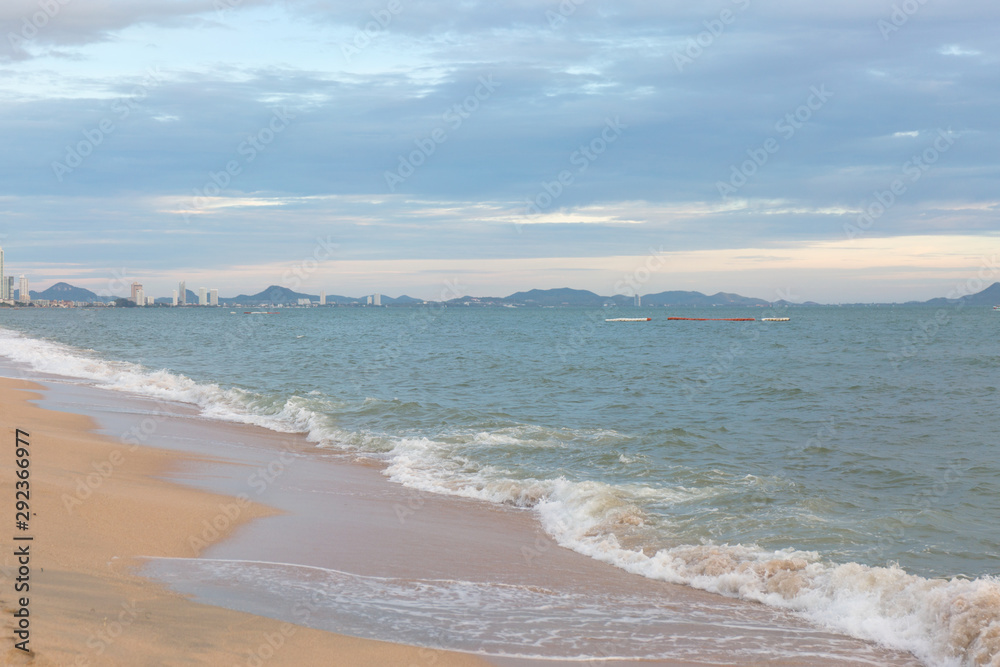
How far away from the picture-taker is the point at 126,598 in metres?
6.03

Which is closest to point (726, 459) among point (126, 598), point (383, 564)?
point (383, 564)

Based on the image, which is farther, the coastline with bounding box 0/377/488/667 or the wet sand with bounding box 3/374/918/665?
the wet sand with bounding box 3/374/918/665

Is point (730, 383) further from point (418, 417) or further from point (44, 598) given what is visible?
point (44, 598)

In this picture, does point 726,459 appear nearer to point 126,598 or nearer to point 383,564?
point 383,564

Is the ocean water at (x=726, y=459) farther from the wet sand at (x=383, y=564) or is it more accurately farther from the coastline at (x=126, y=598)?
the coastline at (x=126, y=598)

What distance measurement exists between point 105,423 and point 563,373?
18.8 m

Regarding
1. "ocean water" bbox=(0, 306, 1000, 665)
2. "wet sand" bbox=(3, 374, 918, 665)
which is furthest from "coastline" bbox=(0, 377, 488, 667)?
"ocean water" bbox=(0, 306, 1000, 665)

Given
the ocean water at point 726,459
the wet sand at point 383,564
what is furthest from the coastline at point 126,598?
the ocean water at point 726,459

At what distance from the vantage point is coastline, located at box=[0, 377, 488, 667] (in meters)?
5.05

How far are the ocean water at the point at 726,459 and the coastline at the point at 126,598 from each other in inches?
150

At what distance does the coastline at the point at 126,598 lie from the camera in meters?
5.05

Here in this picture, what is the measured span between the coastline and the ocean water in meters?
3.81

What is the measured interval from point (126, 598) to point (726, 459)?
1095 cm

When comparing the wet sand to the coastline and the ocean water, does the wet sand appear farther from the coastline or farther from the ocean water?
the ocean water
